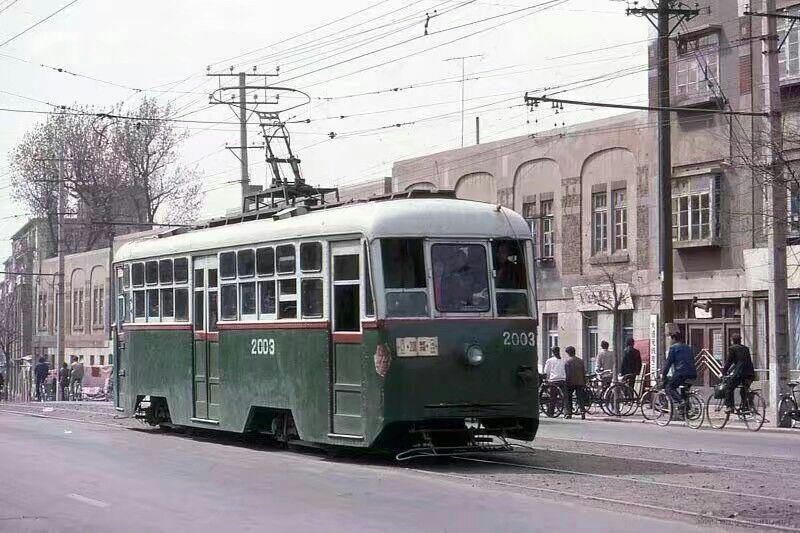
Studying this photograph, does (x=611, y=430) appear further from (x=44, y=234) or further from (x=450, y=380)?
(x=44, y=234)

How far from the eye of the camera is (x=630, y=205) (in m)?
40.3

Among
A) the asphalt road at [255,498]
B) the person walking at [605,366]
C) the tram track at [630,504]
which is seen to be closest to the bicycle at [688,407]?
the person walking at [605,366]

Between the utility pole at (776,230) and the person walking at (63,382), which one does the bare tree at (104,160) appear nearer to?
the person walking at (63,382)

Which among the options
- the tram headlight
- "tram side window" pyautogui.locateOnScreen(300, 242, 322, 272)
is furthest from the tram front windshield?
"tram side window" pyautogui.locateOnScreen(300, 242, 322, 272)

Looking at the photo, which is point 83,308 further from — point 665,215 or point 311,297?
point 311,297

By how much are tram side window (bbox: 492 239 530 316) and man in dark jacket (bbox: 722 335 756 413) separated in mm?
9692

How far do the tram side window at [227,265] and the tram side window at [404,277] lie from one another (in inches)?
157

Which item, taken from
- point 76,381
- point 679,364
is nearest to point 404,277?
point 679,364

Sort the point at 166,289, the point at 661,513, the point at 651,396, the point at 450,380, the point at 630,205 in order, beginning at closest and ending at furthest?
1. the point at 661,513
2. the point at 450,380
3. the point at 166,289
4. the point at 651,396
5. the point at 630,205

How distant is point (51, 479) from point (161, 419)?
8.31m

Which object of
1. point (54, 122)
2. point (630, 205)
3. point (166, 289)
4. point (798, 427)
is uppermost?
point (54, 122)

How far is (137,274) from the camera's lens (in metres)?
23.7

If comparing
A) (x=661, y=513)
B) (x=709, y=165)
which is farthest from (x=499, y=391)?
(x=709, y=165)

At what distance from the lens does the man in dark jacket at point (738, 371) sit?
2575 centimetres
